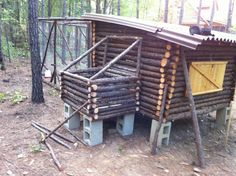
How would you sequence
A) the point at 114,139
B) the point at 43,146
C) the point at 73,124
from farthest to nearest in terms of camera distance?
the point at 73,124 < the point at 114,139 < the point at 43,146

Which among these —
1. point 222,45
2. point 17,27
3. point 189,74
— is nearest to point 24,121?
point 189,74

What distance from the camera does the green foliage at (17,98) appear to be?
8844mm

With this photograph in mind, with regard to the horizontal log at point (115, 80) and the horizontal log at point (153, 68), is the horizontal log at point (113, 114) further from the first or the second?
the horizontal log at point (153, 68)

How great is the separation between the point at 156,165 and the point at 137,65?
2.45 metres

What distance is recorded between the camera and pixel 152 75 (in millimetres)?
6441

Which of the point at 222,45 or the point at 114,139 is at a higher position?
the point at 222,45

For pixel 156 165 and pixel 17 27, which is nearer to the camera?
pixel 156 165

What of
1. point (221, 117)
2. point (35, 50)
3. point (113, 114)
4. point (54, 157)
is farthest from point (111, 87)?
point (221, 117)

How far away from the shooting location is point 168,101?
20.4 feet

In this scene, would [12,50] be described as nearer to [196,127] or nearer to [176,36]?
[176,36]

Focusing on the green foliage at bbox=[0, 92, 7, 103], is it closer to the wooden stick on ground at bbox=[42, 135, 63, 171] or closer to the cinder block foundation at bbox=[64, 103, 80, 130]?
the cinder block foundation at bbox=[64, 103, 80, 130]

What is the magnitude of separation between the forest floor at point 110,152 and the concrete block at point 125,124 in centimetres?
15

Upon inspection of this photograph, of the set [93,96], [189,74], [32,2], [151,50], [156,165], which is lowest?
[156,165]

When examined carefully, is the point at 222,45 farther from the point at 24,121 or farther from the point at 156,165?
the point at 24,121
